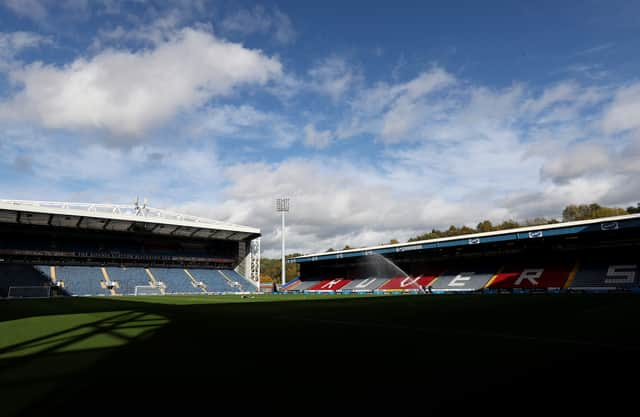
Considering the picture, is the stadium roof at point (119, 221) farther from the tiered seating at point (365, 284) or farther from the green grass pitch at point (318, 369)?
the green grass pitch at point (318, 369)

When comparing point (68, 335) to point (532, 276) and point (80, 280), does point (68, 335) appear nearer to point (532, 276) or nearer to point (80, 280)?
point (532, 276)

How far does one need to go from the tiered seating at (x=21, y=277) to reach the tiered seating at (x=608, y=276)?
2249 inches

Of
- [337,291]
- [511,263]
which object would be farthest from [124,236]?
[511,263]

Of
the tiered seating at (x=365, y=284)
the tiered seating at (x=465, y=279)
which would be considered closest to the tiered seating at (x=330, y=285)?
the tiered seating at (x=365, y=284)

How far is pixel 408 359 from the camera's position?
731cm

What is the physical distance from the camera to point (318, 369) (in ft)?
21.4

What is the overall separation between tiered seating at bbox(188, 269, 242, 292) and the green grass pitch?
153 feet

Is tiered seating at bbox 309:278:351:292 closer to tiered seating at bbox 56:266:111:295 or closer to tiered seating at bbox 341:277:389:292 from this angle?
tiered seating at bbox 341:277:389:292

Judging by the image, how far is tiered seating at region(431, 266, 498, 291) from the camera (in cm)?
4425

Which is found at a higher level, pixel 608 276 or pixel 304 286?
pixel 608 276

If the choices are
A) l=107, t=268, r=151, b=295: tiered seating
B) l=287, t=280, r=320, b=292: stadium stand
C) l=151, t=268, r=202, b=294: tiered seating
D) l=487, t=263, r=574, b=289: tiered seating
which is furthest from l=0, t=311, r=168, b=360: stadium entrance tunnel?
l=287, t=280, r=320, b=292: stadium stand

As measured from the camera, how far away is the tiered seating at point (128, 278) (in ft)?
165

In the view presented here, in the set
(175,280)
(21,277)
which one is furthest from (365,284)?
(21,277)

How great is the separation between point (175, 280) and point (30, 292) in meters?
17.0
